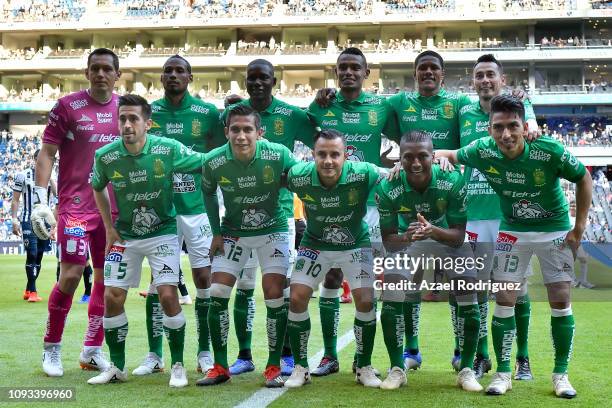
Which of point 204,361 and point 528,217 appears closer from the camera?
point 528,217

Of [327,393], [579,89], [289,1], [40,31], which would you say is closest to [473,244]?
[327,393]

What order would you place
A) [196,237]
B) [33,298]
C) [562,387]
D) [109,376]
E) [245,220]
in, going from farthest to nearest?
[33,298] → [196,237] → [245,220] → [109,376] → [562,387]

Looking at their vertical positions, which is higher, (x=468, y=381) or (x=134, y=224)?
(x=134, y=224)

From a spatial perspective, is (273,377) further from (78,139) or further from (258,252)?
(78,139)

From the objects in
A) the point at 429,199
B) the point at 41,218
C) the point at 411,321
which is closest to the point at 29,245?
the point at 41,218

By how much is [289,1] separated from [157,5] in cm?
867

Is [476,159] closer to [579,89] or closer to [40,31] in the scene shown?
[579,89]

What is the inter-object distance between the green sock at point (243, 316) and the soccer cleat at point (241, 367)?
0.12 m

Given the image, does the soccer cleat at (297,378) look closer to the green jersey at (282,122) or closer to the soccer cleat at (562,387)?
the green jersey at (282,122)

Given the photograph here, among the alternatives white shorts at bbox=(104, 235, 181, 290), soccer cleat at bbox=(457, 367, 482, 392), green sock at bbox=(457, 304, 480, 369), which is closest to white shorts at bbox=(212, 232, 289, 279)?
white shorts at bbox=(104, 235, 181, 290)

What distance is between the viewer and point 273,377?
606cm

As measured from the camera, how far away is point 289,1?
5394cm

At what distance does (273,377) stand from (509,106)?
258cm

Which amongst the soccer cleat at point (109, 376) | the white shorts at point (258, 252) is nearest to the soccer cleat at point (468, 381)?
the white shorts at point (258, 252)
